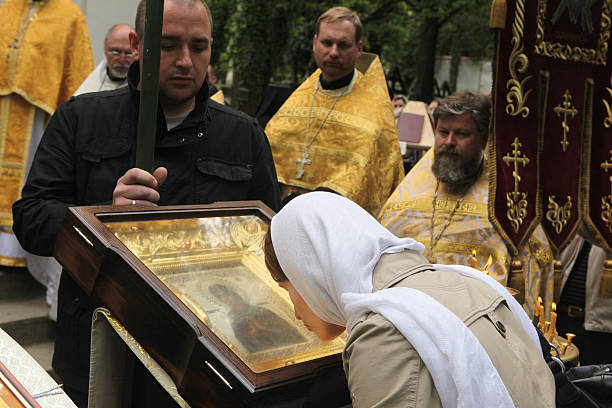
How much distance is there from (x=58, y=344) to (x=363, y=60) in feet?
13.0

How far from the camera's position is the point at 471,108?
4.02m

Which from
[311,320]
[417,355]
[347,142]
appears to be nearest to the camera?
[417,355]

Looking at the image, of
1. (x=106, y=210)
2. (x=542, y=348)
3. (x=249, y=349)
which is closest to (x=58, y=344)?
(x=106, y=210)

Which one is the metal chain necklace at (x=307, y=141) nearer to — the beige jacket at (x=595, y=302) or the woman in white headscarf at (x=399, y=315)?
the beige jacket at (x=595, y=302)

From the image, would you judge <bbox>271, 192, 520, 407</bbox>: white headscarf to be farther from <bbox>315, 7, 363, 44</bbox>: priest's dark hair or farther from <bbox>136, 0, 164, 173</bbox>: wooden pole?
<bbox>315, 7, 363, 44</bbox>: priest's dark hair

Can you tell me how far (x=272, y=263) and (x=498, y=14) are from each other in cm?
215

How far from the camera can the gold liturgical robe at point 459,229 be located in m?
3.73

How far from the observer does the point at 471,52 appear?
2906 centimetres

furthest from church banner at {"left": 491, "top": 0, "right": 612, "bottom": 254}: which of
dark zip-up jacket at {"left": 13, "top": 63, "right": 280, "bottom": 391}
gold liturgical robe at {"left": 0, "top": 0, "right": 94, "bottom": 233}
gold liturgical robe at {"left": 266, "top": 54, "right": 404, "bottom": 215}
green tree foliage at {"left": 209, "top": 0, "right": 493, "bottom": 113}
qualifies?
green tree foliage at {"left": 209, "top": 0, "right": 493, "bottom": 113}

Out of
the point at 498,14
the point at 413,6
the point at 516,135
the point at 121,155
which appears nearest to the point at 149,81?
the point at 121,155

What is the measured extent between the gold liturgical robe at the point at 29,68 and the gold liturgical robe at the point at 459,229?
259cm

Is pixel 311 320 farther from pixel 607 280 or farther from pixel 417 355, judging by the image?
pixel 607 280

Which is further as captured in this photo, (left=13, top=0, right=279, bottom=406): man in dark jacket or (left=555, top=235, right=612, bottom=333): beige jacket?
(left=555, top=235, right=612, bottom=333): beige jacket

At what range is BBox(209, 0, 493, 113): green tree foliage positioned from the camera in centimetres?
1175
